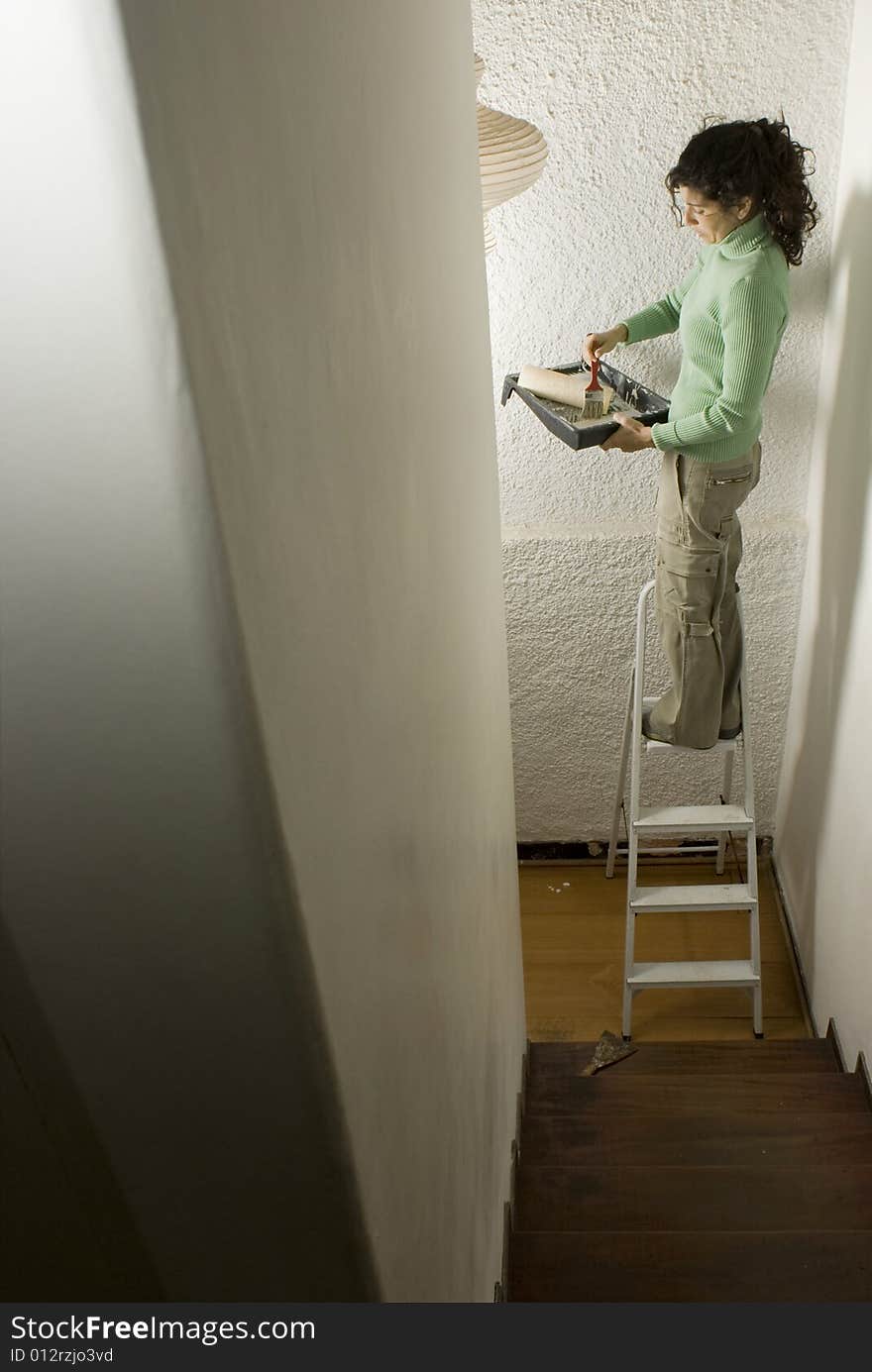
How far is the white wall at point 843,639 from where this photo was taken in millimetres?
2426

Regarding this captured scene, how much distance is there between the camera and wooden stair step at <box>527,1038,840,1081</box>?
2680mm

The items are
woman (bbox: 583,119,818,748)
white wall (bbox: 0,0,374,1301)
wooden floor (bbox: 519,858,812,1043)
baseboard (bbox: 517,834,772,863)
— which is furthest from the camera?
baseboard (bbox: 517,834,772,863)

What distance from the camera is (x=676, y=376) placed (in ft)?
9.38

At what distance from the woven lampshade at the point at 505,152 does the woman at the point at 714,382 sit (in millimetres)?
313

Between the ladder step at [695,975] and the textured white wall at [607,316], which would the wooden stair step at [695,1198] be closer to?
the ladder step at [695,975]

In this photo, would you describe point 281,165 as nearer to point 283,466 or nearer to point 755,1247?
point 283,466

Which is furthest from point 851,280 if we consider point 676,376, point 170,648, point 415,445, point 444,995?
point 170,648

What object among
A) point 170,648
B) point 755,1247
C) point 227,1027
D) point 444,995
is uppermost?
point 170,648

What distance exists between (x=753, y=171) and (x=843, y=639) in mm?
1118

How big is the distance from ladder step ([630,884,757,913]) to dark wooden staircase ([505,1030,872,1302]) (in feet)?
1.20

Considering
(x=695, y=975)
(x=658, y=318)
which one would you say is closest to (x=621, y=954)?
(x=695, y=975)

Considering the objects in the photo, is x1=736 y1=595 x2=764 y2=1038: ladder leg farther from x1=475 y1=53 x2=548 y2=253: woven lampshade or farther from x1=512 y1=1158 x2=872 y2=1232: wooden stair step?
x1=475 y1=53 x2=548 y2=253: woven lampshade

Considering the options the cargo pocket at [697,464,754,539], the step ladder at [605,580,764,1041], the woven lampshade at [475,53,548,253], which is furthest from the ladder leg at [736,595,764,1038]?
the woven lampshade at [475,53,548,253]

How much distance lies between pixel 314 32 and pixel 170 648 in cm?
47
